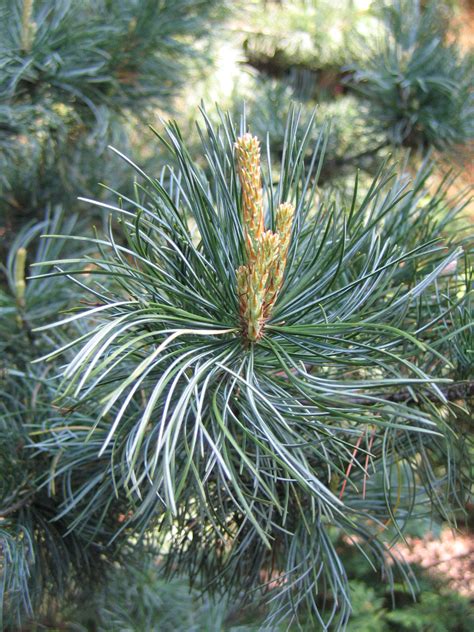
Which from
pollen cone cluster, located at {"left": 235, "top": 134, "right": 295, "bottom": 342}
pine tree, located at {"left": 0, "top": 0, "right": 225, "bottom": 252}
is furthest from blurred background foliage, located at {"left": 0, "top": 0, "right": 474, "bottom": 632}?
pollen cone cluster, located at {"left": 235, "top": 134, "right": 295, "bottom": 342}

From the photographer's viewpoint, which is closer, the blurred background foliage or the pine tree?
the blurred background foliage

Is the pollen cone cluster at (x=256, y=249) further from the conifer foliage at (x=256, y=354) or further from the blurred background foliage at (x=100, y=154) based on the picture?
the blurred background foliage at (x=100, y=154)

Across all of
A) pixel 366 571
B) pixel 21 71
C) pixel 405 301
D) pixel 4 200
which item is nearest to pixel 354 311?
pixel 405 301

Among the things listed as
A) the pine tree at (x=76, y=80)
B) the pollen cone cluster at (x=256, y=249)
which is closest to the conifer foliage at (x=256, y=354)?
the pollen cone cluster at (x=256, y=249)

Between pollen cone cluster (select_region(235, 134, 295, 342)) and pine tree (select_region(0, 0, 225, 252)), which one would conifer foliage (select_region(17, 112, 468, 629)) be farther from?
pine tree (select_region(0, 0, 225, 252))

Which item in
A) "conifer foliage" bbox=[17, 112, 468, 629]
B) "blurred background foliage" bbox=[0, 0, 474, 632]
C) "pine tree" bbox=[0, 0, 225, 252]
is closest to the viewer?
"conifer foliage" bbox=[17, 112, 468, 629]

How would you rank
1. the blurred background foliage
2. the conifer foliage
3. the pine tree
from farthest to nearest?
the pine tree
the blurred background foliage
the conifer foliage

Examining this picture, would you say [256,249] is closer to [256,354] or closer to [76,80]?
[256,354]
